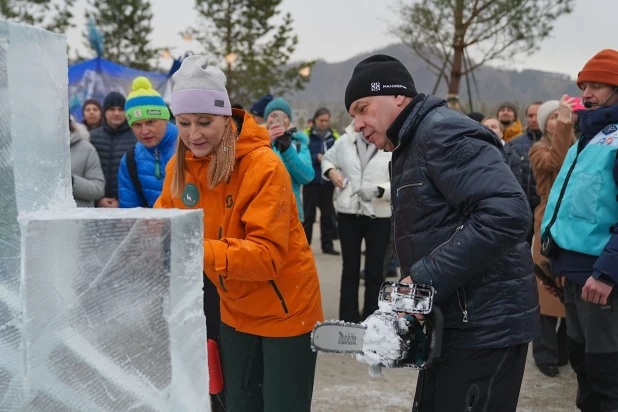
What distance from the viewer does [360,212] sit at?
15.9 ft

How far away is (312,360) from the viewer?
7.94ft

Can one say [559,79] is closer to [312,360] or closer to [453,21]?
[453,21]

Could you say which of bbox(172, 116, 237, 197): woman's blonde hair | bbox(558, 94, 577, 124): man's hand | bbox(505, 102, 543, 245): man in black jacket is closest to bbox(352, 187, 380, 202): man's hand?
bbox(505, 102, 543, 245): man in black jacket

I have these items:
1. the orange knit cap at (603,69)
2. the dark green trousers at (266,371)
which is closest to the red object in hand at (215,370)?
the dark green trousers at (266,371)

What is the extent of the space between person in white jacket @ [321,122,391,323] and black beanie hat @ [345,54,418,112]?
2698 millimetres

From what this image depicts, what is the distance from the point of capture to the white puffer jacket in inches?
190

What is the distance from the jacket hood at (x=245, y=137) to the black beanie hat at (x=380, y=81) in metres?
0.37

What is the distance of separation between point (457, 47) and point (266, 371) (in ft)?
45.3

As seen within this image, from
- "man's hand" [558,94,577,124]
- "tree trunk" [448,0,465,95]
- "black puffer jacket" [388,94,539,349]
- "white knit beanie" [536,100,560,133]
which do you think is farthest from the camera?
"tree trunk" [448,0,465,95]

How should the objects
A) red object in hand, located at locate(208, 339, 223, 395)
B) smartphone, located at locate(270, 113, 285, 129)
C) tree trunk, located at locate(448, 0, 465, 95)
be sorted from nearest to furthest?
red object in hand, located at locate(208, 339, 223, 395)
smartphone, located at locate(270, 113, 285, 129)
tree trunk, located at locate(448, 0, 465, 95)

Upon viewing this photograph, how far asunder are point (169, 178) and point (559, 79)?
19.5 metres

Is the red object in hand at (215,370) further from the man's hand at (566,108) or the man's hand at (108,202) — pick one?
the man's hand at (108,202)

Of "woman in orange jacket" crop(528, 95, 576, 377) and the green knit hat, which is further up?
the green knit hat

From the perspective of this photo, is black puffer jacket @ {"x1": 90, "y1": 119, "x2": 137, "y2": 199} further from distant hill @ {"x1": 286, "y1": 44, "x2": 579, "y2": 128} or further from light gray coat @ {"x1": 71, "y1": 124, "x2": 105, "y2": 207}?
distant hill @ {"x1": 286, "y1": 44, "x2": 579, "y2": 128}
